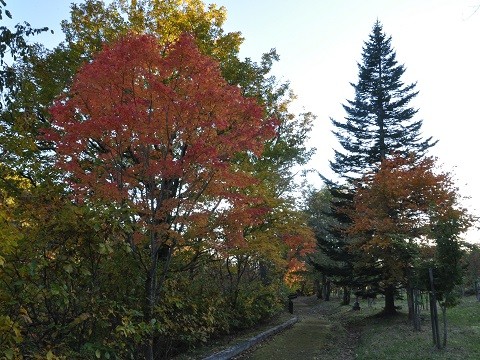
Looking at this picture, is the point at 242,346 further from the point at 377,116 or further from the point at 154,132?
the point at 377,116

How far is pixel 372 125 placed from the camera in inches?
879

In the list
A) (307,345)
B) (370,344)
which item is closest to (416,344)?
(370,344)

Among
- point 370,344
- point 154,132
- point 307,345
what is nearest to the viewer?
point 154,132

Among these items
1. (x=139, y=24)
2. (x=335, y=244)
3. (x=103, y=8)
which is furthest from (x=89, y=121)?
(x=335, y=244)

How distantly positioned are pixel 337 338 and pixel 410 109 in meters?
14.2

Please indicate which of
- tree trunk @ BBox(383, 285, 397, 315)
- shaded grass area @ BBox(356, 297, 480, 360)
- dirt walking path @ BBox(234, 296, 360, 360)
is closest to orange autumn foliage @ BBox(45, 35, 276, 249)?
dirt walking path @ BBox(234, 296, 360, 360)

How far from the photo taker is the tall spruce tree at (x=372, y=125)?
71.2ft

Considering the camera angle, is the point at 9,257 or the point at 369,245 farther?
the point at 369,245

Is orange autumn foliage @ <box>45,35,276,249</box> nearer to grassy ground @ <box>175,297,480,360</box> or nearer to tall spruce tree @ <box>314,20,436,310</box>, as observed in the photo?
grassy ground @ <box>175,297,480,360</box>

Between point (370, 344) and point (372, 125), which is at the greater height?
point (372, 125)

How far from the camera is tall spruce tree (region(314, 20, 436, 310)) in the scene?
21.7 metres

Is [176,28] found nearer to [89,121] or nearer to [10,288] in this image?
[89,121]

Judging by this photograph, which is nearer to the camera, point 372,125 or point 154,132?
point 154,132

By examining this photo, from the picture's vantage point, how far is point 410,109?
2205cm
